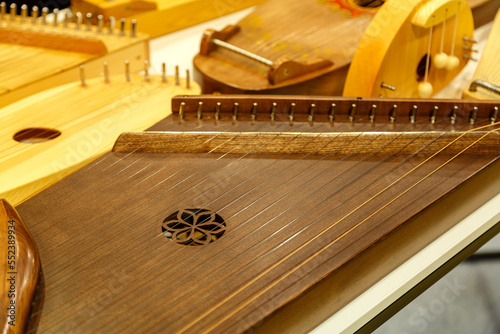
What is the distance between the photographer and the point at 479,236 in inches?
63.1

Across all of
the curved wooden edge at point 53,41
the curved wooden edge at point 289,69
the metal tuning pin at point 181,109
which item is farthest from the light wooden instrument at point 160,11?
the metal tuning pin at point 181,109

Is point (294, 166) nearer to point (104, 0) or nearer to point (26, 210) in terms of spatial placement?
point (26, 210)

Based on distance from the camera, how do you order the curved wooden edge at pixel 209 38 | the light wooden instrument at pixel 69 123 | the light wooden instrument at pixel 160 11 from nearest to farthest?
the light wooden instrument at pixel 69 123 < the curved wooden edge at pixel 209 38 < the light wooden instrument at pixel 160 11

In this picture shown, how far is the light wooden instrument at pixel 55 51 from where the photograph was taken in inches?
80.8

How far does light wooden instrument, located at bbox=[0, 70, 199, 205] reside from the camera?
1.56 m

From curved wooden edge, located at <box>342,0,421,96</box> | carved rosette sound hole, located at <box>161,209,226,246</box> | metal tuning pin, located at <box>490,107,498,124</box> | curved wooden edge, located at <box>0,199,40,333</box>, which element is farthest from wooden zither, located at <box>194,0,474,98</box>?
curved wooden edge, located at <box>0,199,40,333</box>

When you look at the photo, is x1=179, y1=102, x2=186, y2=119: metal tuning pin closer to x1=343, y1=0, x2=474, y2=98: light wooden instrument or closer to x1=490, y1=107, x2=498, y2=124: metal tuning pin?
x1=343, y1=0, x2=474, y2=98: light wooden instrument

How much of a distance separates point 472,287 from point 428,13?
107 centimetres

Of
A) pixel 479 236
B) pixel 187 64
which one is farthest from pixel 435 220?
pixel 187 64

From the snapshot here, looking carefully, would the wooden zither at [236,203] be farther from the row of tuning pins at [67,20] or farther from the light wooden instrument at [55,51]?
the row of tuning pins at [67,20]

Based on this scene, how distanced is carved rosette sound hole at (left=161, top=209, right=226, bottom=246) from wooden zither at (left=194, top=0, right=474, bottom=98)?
2.52 feet

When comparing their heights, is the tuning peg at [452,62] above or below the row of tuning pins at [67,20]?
below

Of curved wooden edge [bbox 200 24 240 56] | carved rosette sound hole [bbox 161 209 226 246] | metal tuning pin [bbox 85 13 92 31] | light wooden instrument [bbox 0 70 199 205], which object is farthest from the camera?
metal tuning pin [bbox 85 13 92 31]

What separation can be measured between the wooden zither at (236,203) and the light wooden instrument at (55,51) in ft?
2.05
